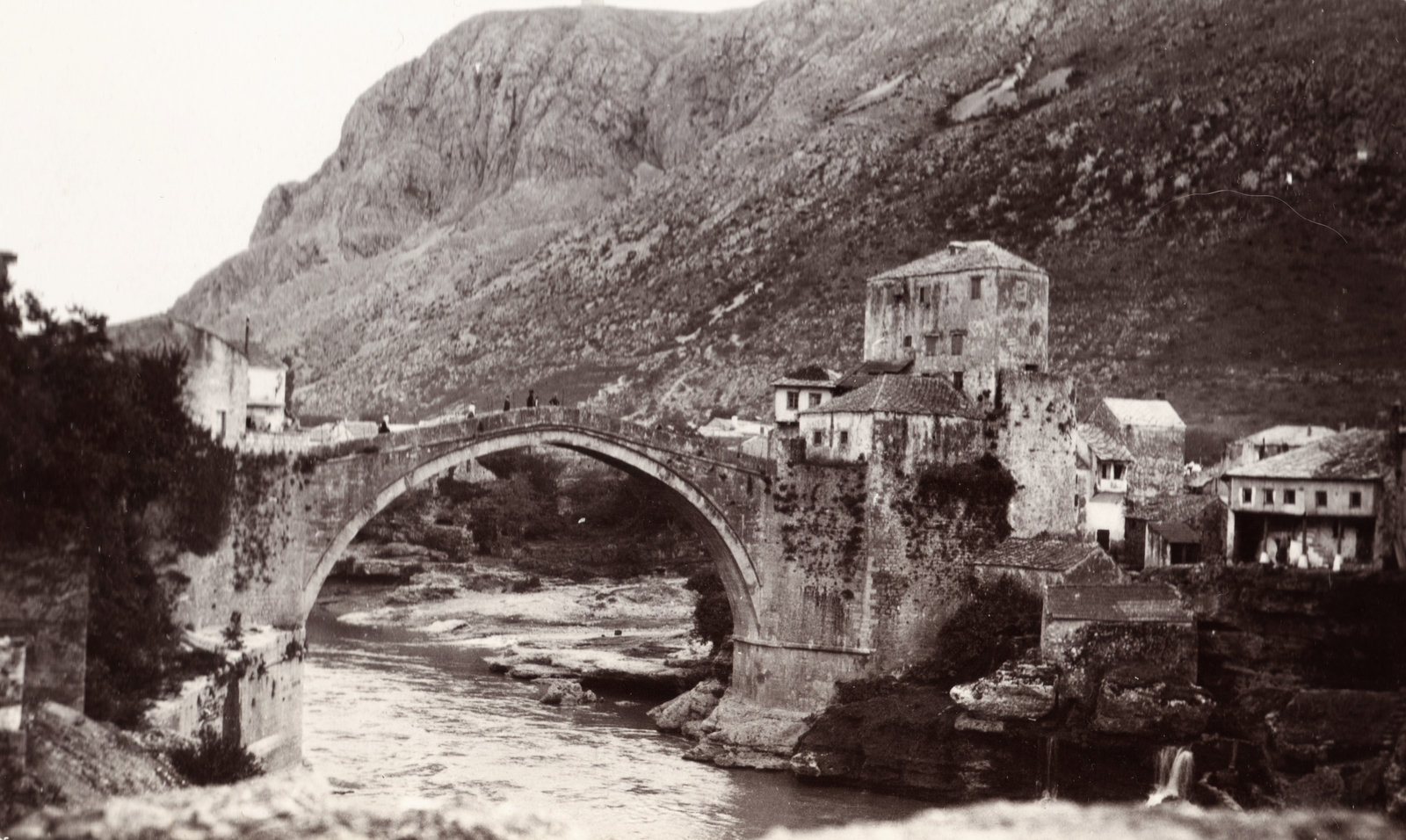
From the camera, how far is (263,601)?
2950 cm

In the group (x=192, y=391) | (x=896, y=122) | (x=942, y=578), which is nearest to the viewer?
(x=192, y=391)

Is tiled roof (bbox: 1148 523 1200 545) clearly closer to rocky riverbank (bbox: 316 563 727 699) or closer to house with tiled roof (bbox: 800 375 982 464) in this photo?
house with tiled roof (bbox: 800 375 982 464)

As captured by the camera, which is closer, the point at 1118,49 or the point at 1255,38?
the point at 1255,38

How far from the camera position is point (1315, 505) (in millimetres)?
34594

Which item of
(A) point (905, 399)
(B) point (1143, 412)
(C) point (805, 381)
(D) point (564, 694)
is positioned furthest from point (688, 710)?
(B) point (1143, 412)

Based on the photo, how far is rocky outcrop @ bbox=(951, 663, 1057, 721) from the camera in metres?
30.9

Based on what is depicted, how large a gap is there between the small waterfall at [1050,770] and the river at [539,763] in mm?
2191

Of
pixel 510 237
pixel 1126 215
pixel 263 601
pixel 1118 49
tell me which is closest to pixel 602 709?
pixel 263 601

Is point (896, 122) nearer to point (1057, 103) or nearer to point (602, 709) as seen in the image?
point (1057, 103)

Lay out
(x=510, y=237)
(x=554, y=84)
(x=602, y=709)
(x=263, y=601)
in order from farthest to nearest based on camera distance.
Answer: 1. (x=554, y=84)
2. (x=510, y=237)
3. (x=602, y=709)
4. (x=263, y=601)

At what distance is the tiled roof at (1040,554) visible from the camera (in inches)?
1309

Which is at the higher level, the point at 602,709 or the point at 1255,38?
the point at 1255,38

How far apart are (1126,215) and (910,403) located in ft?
105

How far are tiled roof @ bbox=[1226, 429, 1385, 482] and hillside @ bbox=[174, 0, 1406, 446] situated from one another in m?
9.05
